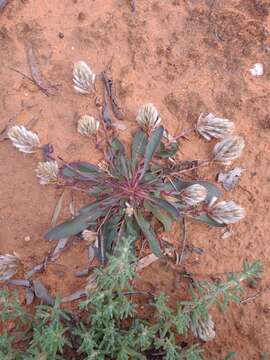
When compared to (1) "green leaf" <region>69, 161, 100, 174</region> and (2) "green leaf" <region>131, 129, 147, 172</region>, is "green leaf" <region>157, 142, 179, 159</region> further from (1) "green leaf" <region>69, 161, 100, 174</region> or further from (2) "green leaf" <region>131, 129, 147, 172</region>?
→ (1) "green leaf" <region>69, 161, 100, 174</region>

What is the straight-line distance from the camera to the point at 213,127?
3695mm

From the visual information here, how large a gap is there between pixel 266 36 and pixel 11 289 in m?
3.07

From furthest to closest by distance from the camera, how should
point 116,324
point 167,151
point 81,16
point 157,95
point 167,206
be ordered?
1. point 81,16
2. point 157,95
3. point 167,151
4. point 167,206
5. point 116,324

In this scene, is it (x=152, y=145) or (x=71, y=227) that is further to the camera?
(x=152, y=145)

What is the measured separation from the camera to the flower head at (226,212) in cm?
345

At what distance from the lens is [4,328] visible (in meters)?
3.43

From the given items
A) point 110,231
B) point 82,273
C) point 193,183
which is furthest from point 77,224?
point 193,183

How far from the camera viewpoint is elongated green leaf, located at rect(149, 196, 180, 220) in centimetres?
342

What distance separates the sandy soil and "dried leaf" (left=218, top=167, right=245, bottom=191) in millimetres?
50

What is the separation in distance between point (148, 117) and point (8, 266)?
1565 mm

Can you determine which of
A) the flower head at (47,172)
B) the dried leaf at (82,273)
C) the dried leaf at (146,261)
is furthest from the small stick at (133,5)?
the dried leaf at (82,273)

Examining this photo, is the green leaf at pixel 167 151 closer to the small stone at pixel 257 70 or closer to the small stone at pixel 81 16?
the small stone at pixel 257 70

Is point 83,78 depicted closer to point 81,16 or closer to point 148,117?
point 148,117

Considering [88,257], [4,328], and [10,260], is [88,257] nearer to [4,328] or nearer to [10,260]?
[10,260]
